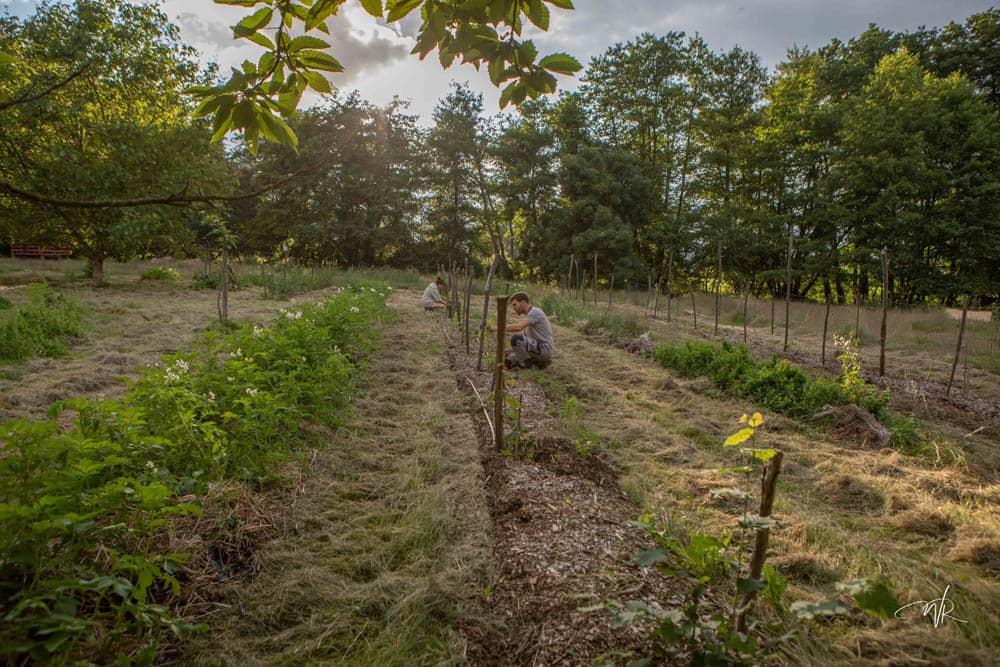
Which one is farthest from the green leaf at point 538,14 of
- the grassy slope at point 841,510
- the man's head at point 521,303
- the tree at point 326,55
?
the man's head at point 521,303

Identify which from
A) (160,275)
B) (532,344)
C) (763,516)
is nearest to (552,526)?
(763,516)

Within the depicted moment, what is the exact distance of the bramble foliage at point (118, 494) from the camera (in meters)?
1.45

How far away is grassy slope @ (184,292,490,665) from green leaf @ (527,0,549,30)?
2406mm

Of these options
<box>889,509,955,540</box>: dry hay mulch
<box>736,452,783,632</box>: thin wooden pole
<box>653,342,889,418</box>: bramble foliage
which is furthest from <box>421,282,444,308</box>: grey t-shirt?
<box>736,452,783,632</box>: thin wooden pole

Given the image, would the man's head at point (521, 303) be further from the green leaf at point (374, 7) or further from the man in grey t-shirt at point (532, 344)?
the green leaf at point (374, 7)

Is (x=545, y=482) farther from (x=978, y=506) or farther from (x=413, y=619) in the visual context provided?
(x=978, y=506)

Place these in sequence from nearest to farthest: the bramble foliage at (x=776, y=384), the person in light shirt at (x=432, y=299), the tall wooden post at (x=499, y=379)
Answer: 1. the tall wooden post at (x=499, y=379)
2. the bramble foliage at (x=776, y=384)
3. the person in light shirt at (x=432, y=299)

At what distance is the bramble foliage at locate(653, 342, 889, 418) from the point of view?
5.21m

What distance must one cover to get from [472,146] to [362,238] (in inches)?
374

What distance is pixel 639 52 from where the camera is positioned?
90.1 feet

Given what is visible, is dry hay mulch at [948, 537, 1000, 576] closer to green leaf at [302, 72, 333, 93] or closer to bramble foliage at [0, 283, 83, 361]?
green leaf at [302, 72, 333, 93]

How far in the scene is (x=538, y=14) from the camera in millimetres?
1414

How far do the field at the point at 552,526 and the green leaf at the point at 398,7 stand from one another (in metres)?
2.06

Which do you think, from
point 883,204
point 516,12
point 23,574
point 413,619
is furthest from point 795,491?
point 883,204
